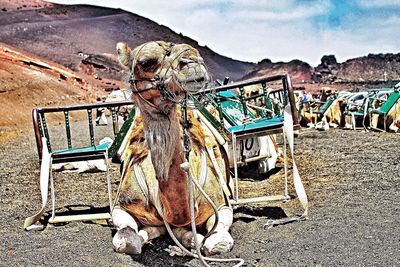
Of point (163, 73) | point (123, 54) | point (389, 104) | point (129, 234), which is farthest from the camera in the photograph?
point (389, 104)

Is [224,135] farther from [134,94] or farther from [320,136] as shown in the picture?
[320,136]

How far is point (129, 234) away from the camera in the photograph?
14.3 ft

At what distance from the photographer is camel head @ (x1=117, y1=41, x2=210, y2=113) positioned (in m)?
3.55

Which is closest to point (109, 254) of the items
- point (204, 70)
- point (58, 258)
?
point (58, 258)

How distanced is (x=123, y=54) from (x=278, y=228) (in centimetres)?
221

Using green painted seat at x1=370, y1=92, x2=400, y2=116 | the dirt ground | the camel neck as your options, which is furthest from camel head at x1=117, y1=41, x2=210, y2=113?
green painted seat at x1=370, y1=92, x2=400, y2=116

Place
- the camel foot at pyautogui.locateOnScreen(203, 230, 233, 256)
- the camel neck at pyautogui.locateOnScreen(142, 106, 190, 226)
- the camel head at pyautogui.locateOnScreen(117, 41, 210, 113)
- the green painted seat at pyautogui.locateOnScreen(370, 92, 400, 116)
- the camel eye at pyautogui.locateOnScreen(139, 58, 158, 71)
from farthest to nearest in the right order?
1. the green painted seat at pyautogui.locateOnScreen(370, 92, 400, 116)
2. the camel foot at pyautogui.locateOnScreen(203, 230, 233, 256)
3. the camel neck at pyautogui.locateOnScreen(142, 106, 190, 226)
4. the camel eye at pyautogui.locateOnScreen(139, 58, 158, 71)
5. the camel head at pyautogui.locateOnScreen(117, 41, 210, 113)

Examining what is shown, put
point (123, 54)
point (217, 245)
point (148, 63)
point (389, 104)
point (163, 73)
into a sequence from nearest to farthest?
point (163, 73), point (148, 63), point (123, 54), point (217, 245), point (389, 104)

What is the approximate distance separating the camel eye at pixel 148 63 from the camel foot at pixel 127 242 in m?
1.32

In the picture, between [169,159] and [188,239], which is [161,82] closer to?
[169,159]

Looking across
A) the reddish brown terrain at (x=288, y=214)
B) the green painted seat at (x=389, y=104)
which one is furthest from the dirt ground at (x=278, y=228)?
the green painted seat at (x=389, y=104)

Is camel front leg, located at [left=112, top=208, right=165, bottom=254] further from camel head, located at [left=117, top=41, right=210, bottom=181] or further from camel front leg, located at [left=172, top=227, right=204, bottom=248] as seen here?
camel head, located at [left=117, top=41, right=210, bottom=181]

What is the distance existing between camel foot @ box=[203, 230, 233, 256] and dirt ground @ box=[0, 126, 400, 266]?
0.14 meters

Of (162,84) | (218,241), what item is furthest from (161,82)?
(218,241)
